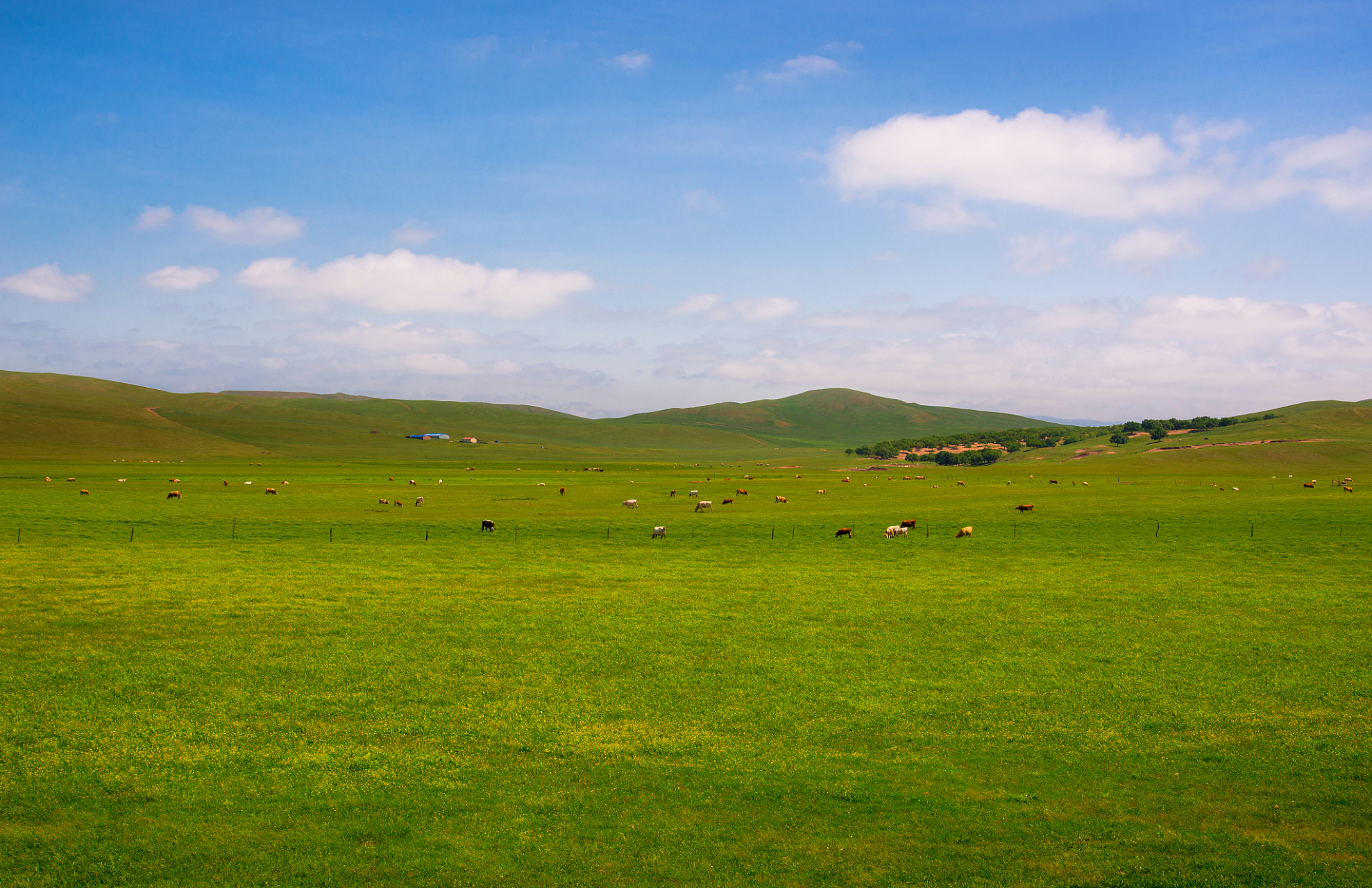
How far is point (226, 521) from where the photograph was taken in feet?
168

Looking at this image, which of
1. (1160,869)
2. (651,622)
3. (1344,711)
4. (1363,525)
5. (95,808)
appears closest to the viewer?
(1160,869)

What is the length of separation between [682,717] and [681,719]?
79 mm

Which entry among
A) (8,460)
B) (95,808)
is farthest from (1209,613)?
(8,460)

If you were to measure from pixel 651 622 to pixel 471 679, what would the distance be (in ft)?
22.8

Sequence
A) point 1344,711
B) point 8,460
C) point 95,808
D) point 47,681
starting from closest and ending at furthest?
point 95,808 → point 1344,711 → point 47,681 → point 8,460

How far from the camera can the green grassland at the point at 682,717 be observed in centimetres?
1048

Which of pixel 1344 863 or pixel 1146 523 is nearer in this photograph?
pixel 1344 863

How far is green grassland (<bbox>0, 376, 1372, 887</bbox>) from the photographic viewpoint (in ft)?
34.4

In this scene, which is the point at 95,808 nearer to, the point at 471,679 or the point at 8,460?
the point at 471,679

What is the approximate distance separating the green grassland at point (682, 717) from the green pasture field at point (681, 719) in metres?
0.09

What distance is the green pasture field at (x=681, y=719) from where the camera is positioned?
1047 centimetres

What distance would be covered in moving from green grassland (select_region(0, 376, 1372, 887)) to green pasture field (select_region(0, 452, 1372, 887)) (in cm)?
9

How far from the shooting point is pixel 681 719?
15570 millimetres

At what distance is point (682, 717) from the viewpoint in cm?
1565
